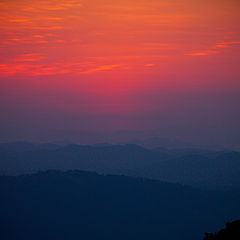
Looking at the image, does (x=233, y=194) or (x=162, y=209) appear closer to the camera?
(x=162, y=209)

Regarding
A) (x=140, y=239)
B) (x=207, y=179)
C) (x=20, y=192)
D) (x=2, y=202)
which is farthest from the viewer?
(x=207, y=179)

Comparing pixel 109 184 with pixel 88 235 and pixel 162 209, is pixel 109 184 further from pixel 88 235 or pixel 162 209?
pixel 88 235

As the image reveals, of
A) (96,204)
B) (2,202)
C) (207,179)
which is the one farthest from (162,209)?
(207,179)

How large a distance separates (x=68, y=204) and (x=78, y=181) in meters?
12.1

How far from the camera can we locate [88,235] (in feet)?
320

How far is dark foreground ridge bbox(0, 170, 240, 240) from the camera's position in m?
98.5

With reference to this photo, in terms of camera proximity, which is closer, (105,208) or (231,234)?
(231,234)

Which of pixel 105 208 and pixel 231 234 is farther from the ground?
pixel 231 234

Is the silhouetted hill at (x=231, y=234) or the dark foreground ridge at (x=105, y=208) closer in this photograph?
the silhouetted hill at (x=231, y=234)

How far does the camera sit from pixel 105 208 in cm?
11212

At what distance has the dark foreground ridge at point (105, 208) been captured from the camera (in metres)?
98.5

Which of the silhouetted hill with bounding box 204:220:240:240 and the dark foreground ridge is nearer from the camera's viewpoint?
the silhouetted hill with bounding box 204:220:240:240

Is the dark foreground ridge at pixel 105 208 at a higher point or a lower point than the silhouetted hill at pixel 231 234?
lower

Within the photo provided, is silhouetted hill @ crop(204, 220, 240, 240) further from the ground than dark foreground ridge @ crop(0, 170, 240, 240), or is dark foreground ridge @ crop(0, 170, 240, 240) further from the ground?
silhouetted hill @ crop(204, 220, 240, 240)
